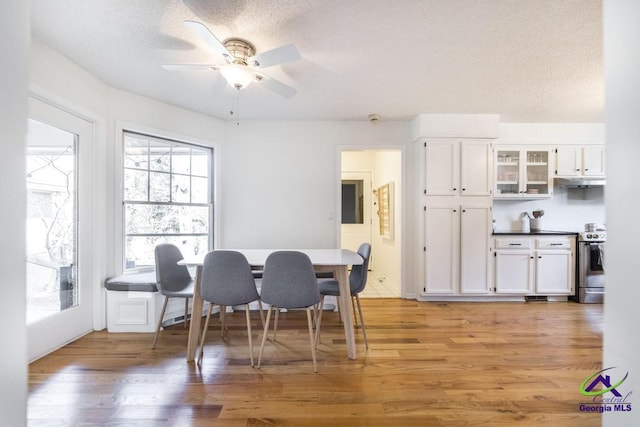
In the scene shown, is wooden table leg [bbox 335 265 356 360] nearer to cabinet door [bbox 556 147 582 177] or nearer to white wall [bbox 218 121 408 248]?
white wall [bbox 218 121 408 248]

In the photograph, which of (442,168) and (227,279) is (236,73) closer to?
(227,279)

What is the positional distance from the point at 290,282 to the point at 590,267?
4.03 metres

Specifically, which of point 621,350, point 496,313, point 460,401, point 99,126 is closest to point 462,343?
point 460,401

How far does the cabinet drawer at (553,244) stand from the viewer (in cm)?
364

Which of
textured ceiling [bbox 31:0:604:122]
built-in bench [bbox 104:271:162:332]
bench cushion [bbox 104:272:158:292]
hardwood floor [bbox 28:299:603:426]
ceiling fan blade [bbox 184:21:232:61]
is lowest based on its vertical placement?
hardwood floor [bbox 28:299:603:426]

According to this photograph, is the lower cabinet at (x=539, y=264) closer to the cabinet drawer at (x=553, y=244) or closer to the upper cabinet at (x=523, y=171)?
the cabinet drawer at (x=553, y=244)

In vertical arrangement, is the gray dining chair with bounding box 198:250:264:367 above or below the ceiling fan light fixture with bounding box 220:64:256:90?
below

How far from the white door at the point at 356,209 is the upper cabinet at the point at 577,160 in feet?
9.83

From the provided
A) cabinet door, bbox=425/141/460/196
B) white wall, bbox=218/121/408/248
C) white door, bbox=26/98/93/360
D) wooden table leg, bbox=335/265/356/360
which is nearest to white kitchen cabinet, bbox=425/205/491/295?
cabinet door, bbox=425/141/460/196

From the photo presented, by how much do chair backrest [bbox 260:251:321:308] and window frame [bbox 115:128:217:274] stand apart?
1.78 meters

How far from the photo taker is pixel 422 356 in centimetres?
223

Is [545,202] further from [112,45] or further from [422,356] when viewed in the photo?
[112,45]

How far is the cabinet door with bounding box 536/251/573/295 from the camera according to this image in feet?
12.0

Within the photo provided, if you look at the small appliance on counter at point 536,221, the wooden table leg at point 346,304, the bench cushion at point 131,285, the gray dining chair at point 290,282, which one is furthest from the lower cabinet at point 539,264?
the bench cushion at point 131,285
